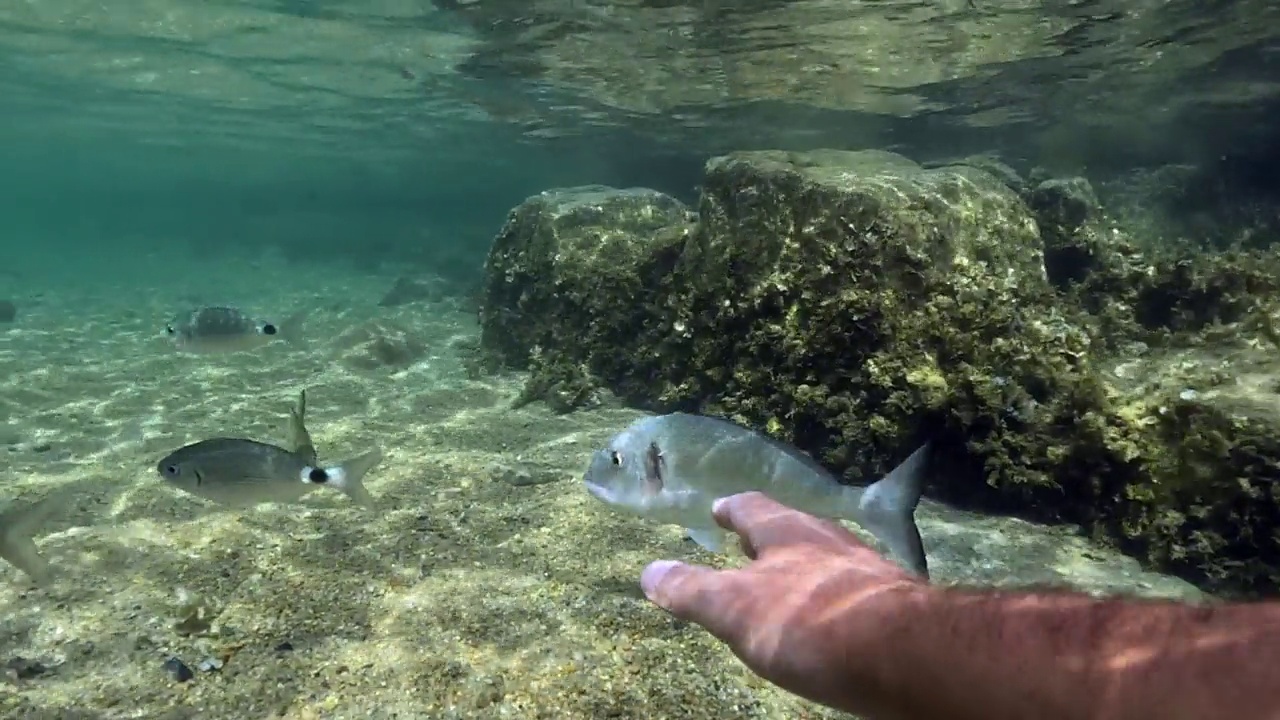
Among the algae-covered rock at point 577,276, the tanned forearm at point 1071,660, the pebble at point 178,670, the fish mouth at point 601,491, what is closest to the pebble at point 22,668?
the pebble at point 178,670

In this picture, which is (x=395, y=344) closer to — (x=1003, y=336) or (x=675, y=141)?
(x=1003, y=336)

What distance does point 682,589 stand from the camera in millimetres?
1737

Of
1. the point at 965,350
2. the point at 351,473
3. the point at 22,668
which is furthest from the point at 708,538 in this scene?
the point at 965,350

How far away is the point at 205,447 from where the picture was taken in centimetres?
438

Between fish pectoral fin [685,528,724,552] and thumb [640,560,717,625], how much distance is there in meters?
1.39

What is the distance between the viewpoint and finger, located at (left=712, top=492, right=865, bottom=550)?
1949 millimetres

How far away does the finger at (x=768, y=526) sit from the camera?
A: 195 cm

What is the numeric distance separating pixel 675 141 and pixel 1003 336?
2666cm

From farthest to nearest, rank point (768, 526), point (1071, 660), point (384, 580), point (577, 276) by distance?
point (577, 276), point (384, 580), point (768, 526), point (1071, 660)

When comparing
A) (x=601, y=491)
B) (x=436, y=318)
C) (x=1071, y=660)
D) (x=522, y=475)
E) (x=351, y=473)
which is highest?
(x=1071, y=660)

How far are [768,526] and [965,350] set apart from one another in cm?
535

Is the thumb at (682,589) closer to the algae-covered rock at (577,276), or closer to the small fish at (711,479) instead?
the small fish at (711,479)

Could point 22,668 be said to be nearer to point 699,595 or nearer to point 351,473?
point 351,473

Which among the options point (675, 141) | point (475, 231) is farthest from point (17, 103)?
point (675, 141)
